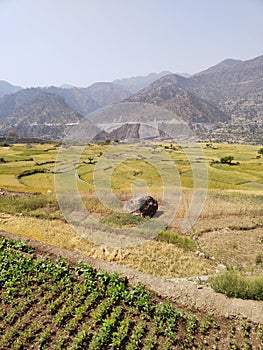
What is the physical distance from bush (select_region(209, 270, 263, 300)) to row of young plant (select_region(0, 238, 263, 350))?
157cm

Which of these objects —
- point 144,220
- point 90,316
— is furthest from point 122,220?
point 90,316

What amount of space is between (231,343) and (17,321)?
602cm

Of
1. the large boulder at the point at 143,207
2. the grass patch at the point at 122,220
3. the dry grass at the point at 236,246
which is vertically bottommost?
the dry grass at the point at 236,246

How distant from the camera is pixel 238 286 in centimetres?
973

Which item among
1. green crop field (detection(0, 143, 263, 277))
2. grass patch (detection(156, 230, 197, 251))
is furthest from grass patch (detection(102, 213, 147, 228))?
grass patch (detection(156, 230, 197, 251))

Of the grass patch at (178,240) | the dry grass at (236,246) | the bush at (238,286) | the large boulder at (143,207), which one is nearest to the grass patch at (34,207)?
the large boulder at (143,207)

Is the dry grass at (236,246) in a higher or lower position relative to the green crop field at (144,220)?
lower

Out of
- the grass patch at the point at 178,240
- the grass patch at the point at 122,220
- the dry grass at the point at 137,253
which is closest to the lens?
the dry grass at the point at 137,253

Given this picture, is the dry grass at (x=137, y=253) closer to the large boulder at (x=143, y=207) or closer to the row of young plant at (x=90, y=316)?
the row of young plant at (x=90, y=316)

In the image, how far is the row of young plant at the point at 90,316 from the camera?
7.46m

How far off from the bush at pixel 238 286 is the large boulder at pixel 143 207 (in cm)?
1285

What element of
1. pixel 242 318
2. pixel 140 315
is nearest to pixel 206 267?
pixel 242 318

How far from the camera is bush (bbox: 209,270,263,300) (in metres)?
9.62

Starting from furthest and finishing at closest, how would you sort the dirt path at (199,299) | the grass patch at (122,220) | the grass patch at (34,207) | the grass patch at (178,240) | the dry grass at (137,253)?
the grass patch at (34,207) → the grass patch at (122,220) → the grass patch at (178,240) → the dry grass at (137,253) → the dirt path at (199,299)
